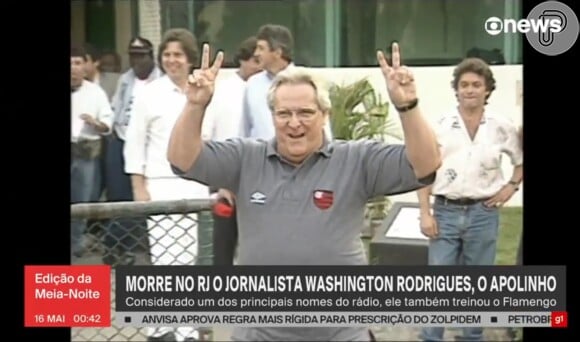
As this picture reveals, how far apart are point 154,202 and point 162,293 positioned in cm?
31

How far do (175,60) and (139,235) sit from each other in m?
0.61

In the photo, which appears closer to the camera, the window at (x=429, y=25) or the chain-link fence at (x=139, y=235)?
the window at (x=429, y=25)

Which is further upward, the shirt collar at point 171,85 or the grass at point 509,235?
the shirt collar at point 171,85

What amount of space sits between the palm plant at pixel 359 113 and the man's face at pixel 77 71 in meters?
0.82

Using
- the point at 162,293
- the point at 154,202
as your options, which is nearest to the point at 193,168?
the point at 154,202

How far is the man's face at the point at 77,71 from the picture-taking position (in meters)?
3.16

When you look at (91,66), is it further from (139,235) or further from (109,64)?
(139,235)

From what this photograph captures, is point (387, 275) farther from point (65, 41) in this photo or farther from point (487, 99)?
point (65, 41)

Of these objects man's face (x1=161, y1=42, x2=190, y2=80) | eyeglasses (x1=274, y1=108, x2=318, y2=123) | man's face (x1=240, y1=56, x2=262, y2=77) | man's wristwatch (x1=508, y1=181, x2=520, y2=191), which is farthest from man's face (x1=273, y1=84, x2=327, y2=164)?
man's wristwatch (x1=508, y1=181, x2=520, y2=191)

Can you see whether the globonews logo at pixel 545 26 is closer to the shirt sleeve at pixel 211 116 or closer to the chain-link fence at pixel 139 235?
the shirt sleeve at pixel 211 116

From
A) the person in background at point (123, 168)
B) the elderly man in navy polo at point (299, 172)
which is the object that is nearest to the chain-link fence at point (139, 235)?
the person in background at point (123, 168)

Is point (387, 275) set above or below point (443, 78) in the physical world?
below

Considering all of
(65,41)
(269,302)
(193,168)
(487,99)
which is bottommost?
(269,302)

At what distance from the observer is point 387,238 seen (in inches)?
124
